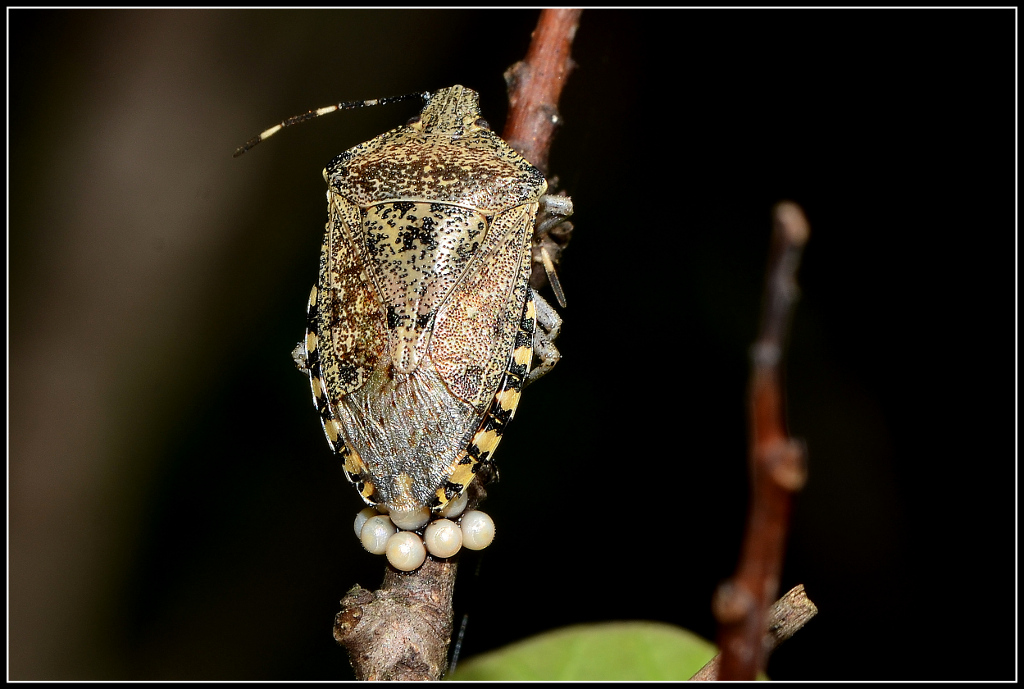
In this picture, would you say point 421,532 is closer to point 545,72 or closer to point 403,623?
point 403,623

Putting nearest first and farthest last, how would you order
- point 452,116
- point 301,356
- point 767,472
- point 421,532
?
point 767,472, point 421,532, point 301,356, point 452,116

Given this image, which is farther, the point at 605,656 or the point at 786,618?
the point at 605,656

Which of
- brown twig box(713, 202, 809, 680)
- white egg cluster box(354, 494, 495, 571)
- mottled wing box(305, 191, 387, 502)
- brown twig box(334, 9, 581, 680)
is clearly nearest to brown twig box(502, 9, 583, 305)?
mottled wing box(305, 191, 387, 502)

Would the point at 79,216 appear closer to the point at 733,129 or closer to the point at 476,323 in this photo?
the point at 476,323

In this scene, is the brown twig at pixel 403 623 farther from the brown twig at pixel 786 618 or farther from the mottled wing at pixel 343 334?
the brown twig at pixel 786 618

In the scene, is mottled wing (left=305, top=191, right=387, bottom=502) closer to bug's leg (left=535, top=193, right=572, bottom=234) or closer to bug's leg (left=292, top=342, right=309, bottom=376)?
bug's leg (left=292, top=342, right=309, bottom=376)

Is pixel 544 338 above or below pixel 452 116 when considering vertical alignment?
below

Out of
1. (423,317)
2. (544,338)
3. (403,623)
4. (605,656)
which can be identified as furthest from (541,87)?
(605,656)
